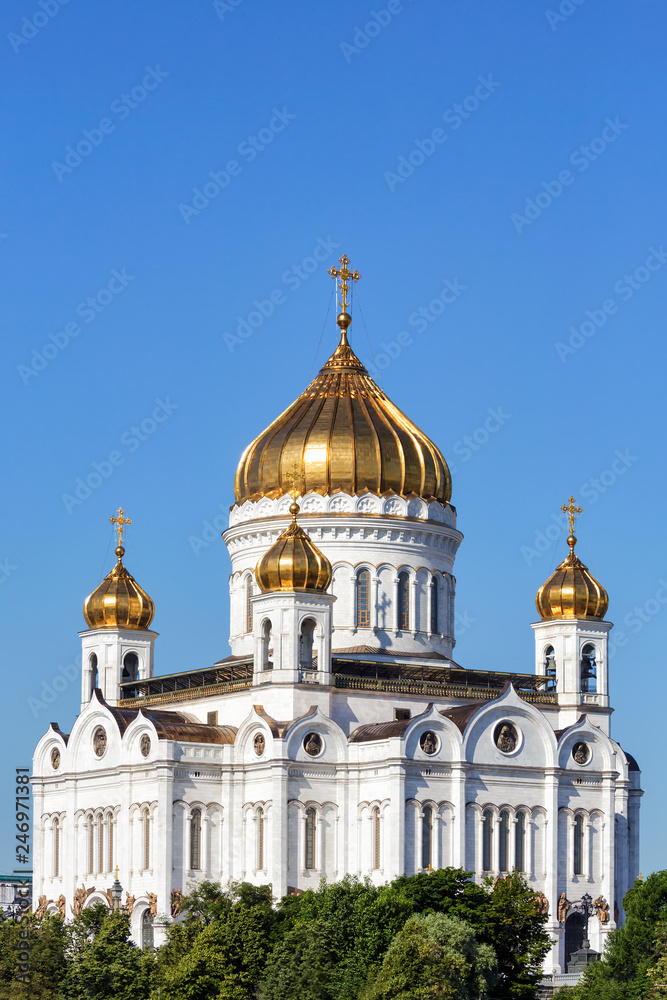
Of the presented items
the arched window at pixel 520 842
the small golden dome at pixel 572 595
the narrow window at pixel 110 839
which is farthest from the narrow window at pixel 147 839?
the small golden dome at pixel 572 595

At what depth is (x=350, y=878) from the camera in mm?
58250

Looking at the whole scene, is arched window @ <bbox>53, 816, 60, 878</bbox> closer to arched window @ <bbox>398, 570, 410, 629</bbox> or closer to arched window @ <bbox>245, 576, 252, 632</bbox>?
arched window @ <bbox>245, 576, 252, 632</bbox>

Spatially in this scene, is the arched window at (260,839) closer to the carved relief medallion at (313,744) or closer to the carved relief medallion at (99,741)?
the carved relief medallion at (313,744)

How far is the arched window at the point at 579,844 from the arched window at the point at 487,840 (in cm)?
303

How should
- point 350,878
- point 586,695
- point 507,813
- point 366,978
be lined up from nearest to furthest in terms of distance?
point 366,978 < point 350,878 < point 507,813 < point 586,695

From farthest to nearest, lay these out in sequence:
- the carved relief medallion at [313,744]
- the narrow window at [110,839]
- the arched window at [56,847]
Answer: the arched window at [56,847], the narrow window at [110,839], the carved relief medallion at [313,744]

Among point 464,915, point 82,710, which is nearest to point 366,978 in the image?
point 464,915

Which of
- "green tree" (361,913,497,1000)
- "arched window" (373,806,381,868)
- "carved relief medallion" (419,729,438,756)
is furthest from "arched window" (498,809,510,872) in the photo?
"green tree" (361,913,497,1000)

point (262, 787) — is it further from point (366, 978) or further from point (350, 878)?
point (366, 978)

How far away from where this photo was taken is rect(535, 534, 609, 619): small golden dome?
6712cm

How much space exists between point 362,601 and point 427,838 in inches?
359

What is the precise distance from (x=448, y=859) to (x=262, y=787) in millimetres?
5478

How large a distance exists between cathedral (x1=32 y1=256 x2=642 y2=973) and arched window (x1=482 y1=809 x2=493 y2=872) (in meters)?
0.05

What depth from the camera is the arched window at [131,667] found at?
2788 inches
